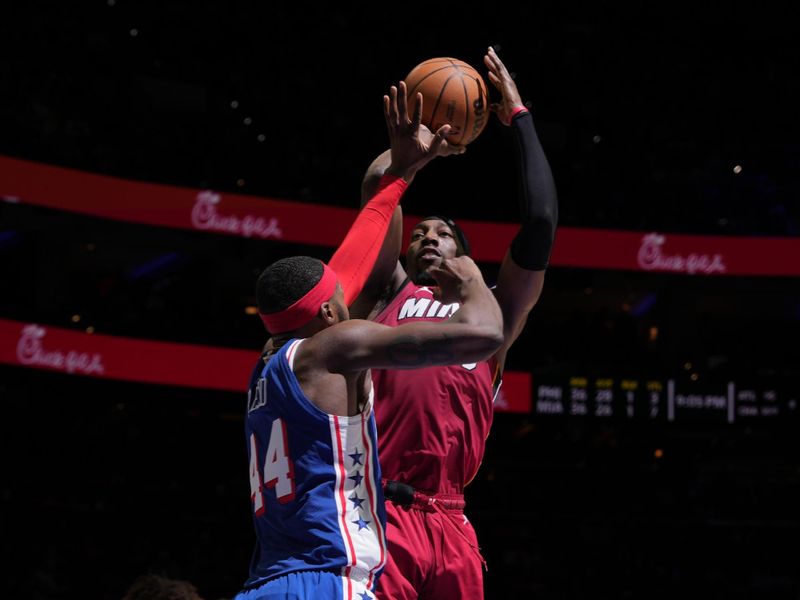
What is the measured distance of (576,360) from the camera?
14.9 metres

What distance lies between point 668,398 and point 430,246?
427 inches

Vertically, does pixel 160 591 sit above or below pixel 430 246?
below

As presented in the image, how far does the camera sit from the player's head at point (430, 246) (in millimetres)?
4145

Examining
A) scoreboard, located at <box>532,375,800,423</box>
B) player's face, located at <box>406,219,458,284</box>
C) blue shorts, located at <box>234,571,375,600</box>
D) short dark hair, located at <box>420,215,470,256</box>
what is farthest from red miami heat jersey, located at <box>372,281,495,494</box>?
scoreboard, located at <box>532,375,800,423</box>

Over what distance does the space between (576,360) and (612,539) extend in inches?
103

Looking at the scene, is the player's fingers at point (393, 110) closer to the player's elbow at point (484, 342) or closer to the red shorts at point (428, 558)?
the player's elbow at point (484, 342)

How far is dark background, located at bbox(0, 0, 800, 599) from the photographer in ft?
42.7

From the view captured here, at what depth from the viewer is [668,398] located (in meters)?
14.3

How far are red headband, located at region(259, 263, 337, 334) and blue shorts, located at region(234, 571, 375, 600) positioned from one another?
0.70 metres

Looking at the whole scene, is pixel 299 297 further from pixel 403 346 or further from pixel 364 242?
pixel 364 242

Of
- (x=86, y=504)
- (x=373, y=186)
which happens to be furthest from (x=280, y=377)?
(x=86, y=504)

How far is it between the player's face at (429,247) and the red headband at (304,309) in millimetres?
1118

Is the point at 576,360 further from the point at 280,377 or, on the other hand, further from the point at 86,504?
the point at 280,377

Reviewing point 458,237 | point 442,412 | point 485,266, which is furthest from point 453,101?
point 485,266
